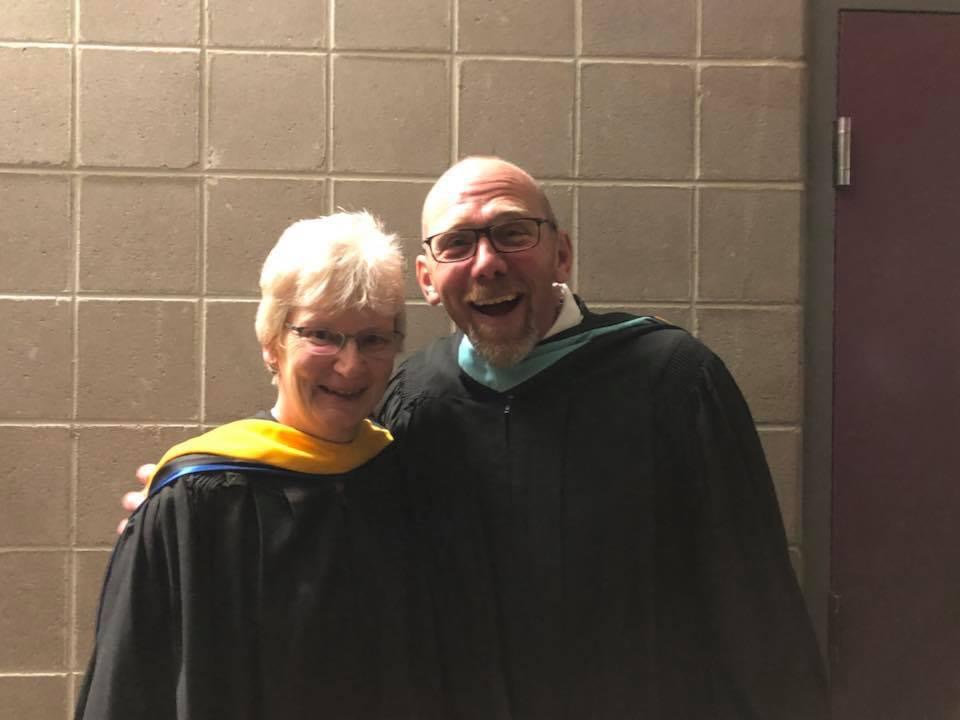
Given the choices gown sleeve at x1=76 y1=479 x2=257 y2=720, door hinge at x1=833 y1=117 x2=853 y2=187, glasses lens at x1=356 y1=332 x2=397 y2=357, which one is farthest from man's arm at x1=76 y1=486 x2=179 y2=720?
door hinge at x1=833 y1=117 x2=853 y2=187

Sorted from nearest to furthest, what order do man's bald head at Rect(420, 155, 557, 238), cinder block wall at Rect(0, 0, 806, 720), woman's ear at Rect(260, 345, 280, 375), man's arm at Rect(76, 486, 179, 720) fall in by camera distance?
man's arm at Rect(76, 486, 179, 720) < woman's ear at Rect(260, 345, 280, 375) < man's bald head at Rect(420, 155, 557, 238) < cinder block wall at Rect(0, 0, 806, 720)

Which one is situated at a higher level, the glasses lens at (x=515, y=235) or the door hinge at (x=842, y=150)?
the door hinge at (x=842, y=150)

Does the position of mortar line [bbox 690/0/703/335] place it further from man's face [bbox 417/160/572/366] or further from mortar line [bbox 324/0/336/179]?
mortar line [bbox 324/0/336/179]

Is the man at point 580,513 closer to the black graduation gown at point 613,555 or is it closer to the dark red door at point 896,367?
the black graduation gown at point 613,555

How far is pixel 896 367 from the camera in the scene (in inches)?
68.0

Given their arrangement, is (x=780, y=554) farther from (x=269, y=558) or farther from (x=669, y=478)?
(x=269, y=558)

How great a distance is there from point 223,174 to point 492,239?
2.28 feet

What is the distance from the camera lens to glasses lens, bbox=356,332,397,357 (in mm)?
1134

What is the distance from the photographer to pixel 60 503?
1.65m

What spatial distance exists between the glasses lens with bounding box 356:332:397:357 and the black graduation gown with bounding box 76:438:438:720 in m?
0.19

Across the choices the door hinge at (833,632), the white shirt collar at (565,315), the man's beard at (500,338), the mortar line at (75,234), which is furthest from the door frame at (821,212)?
the mortar line at (75,234)

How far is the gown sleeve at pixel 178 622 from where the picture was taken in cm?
105

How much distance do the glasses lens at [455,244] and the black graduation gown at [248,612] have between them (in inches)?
15.3

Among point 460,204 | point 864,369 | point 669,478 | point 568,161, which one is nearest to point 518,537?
point 669,478
